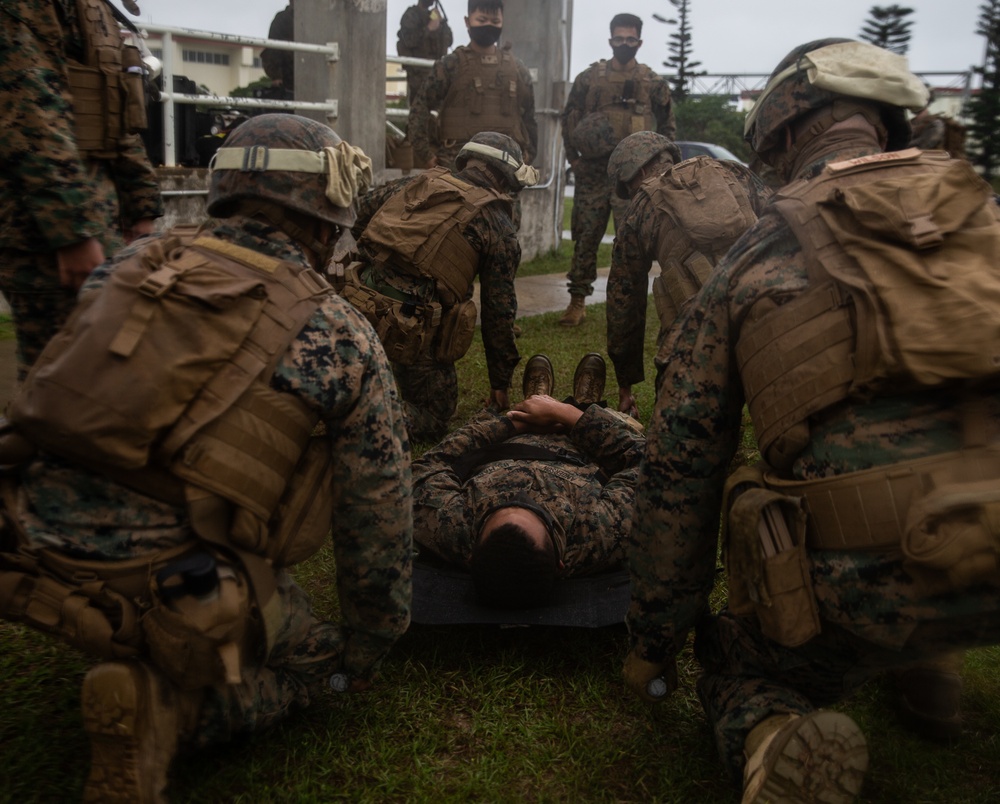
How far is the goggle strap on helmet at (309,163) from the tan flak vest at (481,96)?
18.8ft

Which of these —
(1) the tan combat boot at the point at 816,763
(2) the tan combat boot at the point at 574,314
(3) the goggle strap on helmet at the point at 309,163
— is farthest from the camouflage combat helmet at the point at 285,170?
(2) the tan combat boot at the point at 574,314

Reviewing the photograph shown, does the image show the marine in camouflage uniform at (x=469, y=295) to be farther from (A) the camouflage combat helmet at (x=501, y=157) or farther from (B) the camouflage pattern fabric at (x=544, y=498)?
(B) the camouflage pattern fabric at (x=544, y=498)

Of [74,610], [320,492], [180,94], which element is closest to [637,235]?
[320,492]

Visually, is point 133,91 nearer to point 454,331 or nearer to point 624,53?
point 454,331

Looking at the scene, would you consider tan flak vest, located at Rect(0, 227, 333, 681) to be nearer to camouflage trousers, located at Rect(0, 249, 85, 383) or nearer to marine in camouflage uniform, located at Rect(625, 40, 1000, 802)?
marine in camouflage uniform, located at Rect(625, 40, 1000, 802)

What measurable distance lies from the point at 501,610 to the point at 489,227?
2.40 meters

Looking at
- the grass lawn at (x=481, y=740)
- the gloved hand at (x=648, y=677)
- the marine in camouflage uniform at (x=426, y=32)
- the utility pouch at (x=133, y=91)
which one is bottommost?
the grass lawn at (x=481, y=740)

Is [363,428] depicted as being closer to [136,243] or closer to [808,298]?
[136,243]

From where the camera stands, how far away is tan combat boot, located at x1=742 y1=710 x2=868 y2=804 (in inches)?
81.4

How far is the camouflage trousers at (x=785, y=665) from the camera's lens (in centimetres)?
219

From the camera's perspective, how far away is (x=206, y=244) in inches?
92.4

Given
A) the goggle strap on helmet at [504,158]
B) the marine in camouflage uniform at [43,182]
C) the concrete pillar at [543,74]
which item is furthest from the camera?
the concrete pillar at [543,74]

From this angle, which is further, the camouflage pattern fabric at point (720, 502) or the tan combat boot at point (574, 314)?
the tan combat boot at point (574, 314)

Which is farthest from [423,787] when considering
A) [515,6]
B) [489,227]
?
[515,6]
